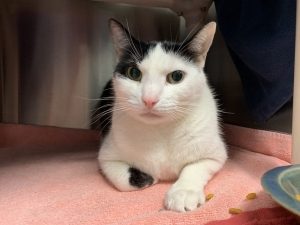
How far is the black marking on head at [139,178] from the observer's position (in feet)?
3.45

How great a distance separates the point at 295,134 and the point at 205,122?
0.29 meters

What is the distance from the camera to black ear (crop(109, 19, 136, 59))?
1132 mm

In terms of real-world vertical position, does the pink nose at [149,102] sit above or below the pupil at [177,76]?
below

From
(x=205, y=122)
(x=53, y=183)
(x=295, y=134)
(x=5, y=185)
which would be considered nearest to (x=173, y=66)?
(x=205, y=122)

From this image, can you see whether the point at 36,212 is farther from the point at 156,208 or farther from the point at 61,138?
the point at 61,138

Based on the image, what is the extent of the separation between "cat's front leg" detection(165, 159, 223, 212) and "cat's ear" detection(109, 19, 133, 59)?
1.41 feet

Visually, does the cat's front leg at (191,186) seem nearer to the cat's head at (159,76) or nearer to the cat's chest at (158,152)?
the cat's chest at (158,152)

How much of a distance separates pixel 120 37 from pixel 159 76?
234mm

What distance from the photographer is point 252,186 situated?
1043 mm

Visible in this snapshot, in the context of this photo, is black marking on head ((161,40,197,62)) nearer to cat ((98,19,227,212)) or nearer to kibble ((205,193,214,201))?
cat ((98,19,227,212))

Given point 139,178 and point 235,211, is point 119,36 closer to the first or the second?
point 139,178

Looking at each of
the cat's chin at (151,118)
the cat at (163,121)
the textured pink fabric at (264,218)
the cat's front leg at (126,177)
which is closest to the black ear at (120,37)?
the cat at (163,121)

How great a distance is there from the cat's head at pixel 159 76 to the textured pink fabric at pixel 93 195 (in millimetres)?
243

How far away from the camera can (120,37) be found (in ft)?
3.80
